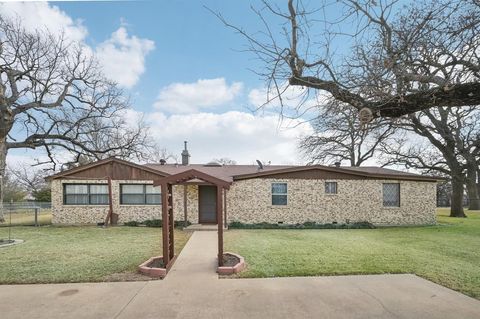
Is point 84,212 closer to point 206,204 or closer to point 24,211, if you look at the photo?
point 206,204

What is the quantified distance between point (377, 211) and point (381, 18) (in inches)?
590

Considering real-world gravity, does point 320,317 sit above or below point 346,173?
below

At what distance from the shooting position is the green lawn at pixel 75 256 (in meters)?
6.60

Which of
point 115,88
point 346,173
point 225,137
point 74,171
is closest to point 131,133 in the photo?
point 115,88

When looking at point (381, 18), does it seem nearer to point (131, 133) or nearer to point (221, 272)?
point (221, 272)

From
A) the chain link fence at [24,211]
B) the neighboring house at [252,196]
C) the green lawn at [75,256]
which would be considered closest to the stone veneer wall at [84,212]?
the neighboring house at [252,196]

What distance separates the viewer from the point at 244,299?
16.8 feet

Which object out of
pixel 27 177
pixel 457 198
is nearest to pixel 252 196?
pixel 457 198

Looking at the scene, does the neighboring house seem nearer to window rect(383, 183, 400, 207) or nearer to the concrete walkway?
window rect(383, 183, 400, 207)

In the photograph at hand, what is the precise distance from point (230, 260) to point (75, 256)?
14.0ft

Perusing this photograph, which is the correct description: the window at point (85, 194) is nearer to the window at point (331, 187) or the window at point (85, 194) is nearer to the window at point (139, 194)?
the window at point (139, 194)

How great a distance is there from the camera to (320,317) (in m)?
4.36

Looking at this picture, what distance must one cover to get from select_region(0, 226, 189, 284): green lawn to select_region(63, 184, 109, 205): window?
435 centimetres

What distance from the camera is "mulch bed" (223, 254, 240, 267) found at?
7.20 m
